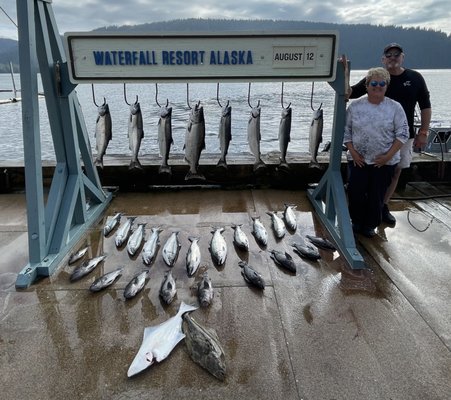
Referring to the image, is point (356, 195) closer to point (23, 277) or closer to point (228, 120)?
point (228, 120)

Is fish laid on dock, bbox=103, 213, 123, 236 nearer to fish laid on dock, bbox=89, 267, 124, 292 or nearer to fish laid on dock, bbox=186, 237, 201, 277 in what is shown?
fish laid on dock, bbox=89, 267, 124, 292

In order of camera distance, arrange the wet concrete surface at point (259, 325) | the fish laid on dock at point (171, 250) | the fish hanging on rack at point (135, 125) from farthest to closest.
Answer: the fish hanging on rack at point (135, 125)
the fish laid on dock at point (171, 250)
the wet concrete surface at point (259, 325)

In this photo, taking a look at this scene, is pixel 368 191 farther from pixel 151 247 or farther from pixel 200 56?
pixel 151 247

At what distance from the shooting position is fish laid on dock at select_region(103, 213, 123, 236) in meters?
4.74

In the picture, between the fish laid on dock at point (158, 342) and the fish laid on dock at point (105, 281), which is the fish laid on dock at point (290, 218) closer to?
the fish laid on dock at point (158, 342)

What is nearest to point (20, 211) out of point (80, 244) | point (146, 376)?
point (80, 244)

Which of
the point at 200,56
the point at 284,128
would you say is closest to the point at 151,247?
the point at 200,56

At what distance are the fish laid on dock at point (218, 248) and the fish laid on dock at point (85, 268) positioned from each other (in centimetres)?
124

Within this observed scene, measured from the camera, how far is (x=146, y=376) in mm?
2516

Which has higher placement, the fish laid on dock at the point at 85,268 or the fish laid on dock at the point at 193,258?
the fish laid on dock at the point at 193,258

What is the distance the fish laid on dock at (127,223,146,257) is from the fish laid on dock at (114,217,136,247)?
0.25 ft

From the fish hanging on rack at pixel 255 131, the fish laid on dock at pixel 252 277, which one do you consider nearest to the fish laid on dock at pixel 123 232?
the fish laid on dock at pixel 252 277

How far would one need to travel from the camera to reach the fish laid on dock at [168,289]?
3322 mm

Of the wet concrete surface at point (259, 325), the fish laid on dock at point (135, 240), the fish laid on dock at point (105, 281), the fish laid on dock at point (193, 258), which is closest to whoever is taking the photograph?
the wet concrete surface at point (259, 325)
